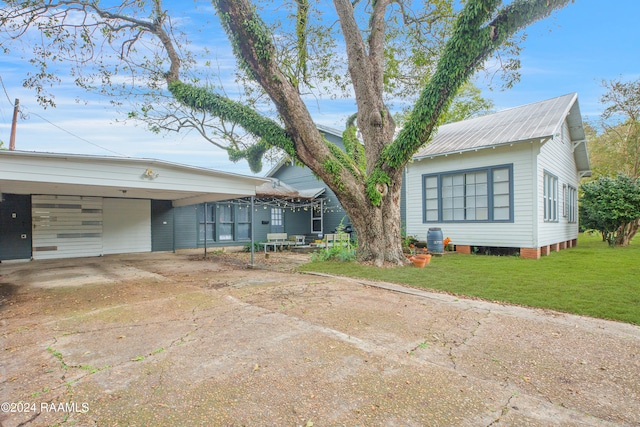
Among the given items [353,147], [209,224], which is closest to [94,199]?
[209,224]

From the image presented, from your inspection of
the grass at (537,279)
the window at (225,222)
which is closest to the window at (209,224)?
the window at (225,222)

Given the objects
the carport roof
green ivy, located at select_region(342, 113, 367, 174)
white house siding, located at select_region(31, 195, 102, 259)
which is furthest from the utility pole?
green ivy, located at select_region(342, 113, 367, 174)

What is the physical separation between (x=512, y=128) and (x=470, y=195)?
2591mm

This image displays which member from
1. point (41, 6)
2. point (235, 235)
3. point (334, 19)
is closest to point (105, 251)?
point (235, 235)

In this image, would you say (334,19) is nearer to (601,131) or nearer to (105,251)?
(105,251)

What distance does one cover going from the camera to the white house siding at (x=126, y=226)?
1286 cm

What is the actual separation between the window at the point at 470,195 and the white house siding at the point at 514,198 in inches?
7.0

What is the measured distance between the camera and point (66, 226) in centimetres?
1179

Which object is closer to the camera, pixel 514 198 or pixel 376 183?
pixel 376 183

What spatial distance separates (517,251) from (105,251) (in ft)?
48.0

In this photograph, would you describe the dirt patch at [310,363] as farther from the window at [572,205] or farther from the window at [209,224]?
the window at [572,205]

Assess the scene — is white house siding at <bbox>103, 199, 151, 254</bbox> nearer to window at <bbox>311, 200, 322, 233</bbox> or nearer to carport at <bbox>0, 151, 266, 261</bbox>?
carport at <bbox>0, 151, 266, 261</bbox>

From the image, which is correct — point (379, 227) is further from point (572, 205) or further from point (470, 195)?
point (572, 205)

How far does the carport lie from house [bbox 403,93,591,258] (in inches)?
255
